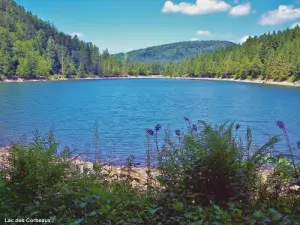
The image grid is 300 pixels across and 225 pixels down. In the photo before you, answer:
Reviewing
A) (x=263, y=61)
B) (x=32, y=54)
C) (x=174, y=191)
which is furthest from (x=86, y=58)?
(x=174, y=191)

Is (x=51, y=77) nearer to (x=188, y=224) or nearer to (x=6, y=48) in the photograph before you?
(x=6, y=48)

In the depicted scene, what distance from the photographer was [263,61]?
467ft

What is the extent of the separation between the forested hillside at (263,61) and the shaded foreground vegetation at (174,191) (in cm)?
10821

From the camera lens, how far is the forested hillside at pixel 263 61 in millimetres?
112238

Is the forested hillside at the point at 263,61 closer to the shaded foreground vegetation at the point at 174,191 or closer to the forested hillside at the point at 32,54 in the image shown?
the forested hillside at the point at 32,54

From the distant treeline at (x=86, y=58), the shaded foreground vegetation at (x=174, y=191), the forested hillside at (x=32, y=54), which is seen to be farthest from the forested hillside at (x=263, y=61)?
the shaded foreground vegetation at (x=174, y=191)

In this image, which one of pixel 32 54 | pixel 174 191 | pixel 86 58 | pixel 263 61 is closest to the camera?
pixel 174 191

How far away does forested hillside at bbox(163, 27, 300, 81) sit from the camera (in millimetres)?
112238

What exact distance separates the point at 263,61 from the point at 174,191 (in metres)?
148

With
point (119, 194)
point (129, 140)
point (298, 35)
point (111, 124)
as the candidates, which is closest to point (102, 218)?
point (119, 194)

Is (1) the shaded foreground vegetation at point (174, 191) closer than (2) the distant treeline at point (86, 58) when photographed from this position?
Yes

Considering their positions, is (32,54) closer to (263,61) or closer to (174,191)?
(263,61)

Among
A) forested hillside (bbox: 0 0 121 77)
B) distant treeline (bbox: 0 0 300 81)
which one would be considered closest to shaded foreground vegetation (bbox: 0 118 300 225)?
distant treeline (bbox: 0 0 300 81)

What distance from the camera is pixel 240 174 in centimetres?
496
